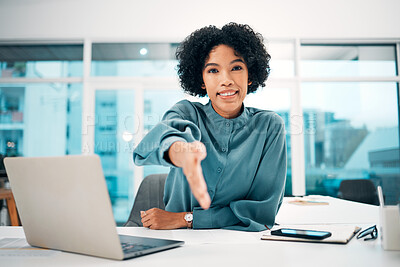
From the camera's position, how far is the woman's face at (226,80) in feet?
4.49

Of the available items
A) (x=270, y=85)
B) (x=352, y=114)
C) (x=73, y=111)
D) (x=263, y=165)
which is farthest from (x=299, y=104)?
(x=263, y=165)

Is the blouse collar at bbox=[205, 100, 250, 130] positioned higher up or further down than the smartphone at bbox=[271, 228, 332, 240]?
higher up

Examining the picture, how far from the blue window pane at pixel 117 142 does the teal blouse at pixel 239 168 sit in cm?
352

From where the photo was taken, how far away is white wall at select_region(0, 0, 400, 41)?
4.87 m

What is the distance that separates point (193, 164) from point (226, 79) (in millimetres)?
682

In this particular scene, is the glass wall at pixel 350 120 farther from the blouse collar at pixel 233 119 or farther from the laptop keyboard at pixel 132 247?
the laptop keyboard at pixel 132 247

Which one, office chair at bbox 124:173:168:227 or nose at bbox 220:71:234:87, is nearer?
nose at bbox 220:71:234:87

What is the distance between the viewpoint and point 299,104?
491 cm

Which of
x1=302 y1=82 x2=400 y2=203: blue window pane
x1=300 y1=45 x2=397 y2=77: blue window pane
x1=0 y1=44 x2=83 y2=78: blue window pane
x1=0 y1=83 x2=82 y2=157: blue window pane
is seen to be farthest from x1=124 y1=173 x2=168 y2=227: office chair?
x1=300 y1=45 x2=397 y2=77: blue window pane

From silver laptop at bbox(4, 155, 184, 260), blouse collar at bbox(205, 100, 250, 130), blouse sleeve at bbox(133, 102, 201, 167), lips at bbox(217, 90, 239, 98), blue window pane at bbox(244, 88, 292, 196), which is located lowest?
silver laptop at bbox(4, 155, 184, 260)

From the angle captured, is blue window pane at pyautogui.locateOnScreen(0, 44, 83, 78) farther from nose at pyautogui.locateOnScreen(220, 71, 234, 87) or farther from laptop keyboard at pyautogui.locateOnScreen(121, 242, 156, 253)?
laptop keyboard at pyautogui.locateOnScreen(121, 242, 156, 253)

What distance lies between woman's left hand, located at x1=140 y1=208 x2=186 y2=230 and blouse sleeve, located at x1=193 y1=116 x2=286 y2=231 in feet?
0.21

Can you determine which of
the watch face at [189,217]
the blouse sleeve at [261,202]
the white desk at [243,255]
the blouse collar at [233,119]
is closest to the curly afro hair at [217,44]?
the blouse collar at [233,119]

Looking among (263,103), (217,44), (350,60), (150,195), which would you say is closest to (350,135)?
(350,60)
